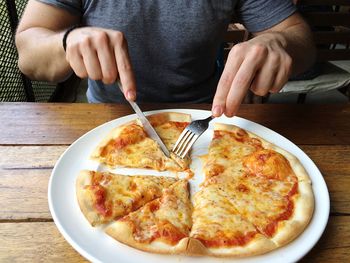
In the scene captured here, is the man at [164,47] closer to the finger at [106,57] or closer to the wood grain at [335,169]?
the finger at [106,57]

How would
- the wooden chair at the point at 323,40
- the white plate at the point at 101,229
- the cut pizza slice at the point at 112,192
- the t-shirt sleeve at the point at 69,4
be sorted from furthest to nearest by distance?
the wooden chair at the point at 323,40, the t-shirt sleeve at the point at 69,4, the cut pizza slice at the point at 112,192, the white plate at the point at 101,229

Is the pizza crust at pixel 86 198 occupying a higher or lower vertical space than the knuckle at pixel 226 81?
lower

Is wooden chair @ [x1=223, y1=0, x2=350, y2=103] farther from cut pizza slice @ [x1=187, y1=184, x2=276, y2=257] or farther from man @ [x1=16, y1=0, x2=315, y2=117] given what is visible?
cut pizza slice @ [x1=187, y1=184, x2=276, y2=257]

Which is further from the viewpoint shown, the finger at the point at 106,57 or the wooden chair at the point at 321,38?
the wooden chair at the point at 321,38

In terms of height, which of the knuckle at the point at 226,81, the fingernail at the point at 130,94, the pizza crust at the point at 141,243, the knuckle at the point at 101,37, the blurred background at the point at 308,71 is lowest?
the blurred background at the point at 308,71

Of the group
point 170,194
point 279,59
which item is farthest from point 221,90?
point 170,194

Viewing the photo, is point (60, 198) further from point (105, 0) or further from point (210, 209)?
point (105, 0)

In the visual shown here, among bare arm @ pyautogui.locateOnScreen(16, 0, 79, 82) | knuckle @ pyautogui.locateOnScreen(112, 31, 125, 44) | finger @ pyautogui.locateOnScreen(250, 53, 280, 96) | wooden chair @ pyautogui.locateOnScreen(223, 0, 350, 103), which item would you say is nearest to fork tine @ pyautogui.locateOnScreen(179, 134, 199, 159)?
finger @ pyautogui.locateOnScreen(250, 53, 280, 96)

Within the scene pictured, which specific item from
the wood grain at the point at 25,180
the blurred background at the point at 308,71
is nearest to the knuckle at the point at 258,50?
the wood grain at the point at 25,180
